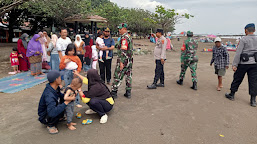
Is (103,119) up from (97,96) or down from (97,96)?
down

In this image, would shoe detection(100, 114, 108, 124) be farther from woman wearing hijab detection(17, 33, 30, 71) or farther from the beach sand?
woman wearing hijab detection(17, 33, 30, 71)

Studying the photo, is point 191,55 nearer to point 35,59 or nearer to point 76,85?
point 76,85

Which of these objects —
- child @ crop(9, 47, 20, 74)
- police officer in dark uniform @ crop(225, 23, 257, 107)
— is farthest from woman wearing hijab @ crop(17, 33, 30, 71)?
police officer in dark uniform @ crop(225, 23, 257, 107)

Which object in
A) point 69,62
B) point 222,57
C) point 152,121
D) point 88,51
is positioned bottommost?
point 152,121

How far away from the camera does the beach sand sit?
289 cm

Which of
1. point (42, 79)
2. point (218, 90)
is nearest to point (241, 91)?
point (218, 90)

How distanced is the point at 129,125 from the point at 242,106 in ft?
9.86

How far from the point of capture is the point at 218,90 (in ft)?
18.2

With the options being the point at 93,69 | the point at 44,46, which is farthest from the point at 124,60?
the point at 44,46

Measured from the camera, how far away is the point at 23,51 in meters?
7.27

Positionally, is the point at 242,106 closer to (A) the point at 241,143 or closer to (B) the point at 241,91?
(B) the point at 241,91

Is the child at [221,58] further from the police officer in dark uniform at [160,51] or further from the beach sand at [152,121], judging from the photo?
the police officer in dark uniform at [160,51]

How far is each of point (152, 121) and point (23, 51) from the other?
251 inches

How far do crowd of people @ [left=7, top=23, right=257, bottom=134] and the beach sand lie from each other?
0.81 feet
